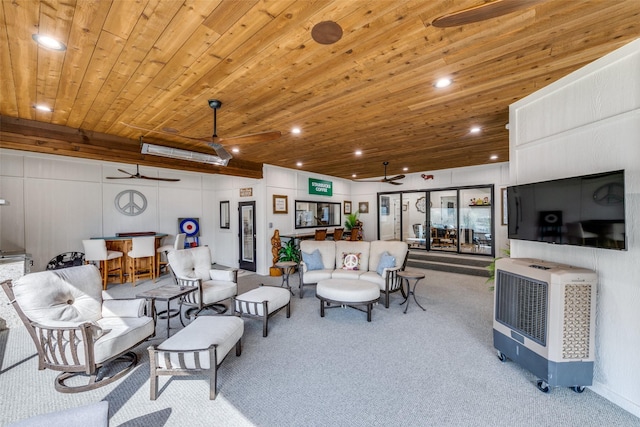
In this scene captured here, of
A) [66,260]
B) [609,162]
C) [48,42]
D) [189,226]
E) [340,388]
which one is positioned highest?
[48,42]

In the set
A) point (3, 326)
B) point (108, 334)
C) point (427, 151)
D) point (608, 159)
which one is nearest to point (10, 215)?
point (3, 326)

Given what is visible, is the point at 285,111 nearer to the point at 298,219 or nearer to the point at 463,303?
the point at 463,303

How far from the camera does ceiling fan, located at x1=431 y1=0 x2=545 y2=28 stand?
1.17 meters

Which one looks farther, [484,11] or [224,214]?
[224,214]

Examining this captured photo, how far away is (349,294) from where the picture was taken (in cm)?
378

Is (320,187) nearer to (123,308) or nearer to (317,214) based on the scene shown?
(317,214)

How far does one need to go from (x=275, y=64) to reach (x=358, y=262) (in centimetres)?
355

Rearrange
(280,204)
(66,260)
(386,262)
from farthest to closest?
(280,204) < (66,260) < (386,262)

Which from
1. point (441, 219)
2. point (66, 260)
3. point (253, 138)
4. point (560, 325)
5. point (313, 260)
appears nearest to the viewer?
point (560, 325)

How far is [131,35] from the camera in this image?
6.22 feet

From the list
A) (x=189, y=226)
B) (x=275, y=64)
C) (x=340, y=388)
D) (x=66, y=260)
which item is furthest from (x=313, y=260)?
(x=66, y=260)

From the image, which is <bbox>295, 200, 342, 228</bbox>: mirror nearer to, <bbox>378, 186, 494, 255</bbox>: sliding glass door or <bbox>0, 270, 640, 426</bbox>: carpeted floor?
<bbox>378, 186, 494, 255</bbox>: sliding glass door

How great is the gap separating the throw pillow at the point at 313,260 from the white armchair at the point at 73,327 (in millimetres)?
2681

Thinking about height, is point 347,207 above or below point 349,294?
above
